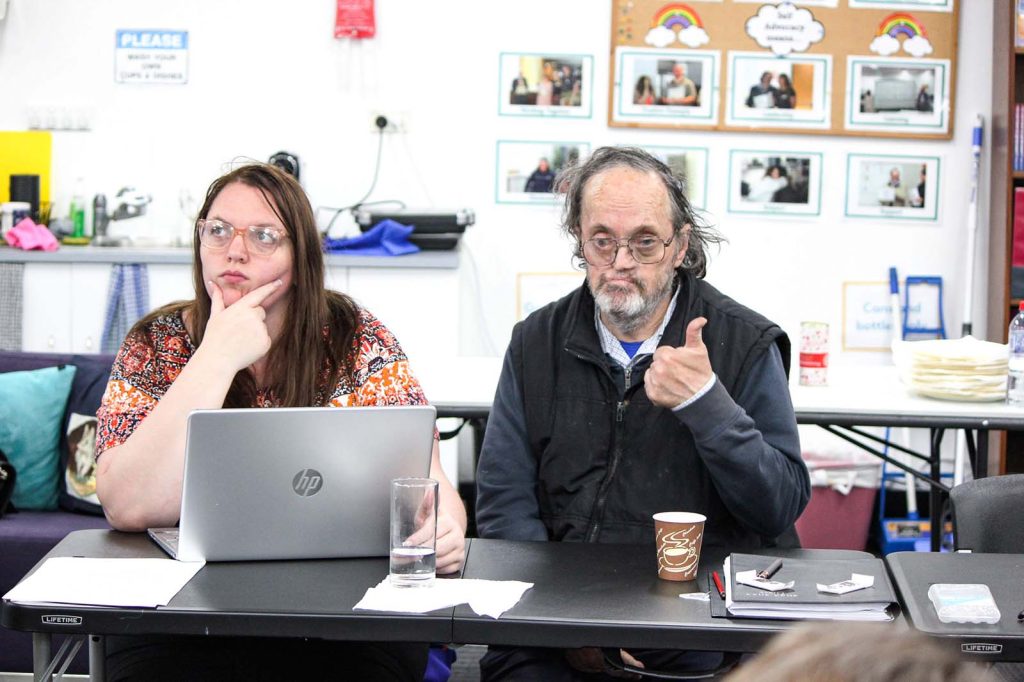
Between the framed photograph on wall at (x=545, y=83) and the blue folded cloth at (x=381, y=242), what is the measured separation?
76 centimetres

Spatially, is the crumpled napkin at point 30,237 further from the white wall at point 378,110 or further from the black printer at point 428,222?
the black printer at point 428,222

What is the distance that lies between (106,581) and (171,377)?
1.73 ft

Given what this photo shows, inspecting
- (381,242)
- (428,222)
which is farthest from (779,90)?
(381,242)

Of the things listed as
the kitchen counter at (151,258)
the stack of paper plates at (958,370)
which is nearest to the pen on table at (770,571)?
the stack of paper plates at (958,370)

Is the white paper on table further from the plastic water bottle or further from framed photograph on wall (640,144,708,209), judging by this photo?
framed photograph on wall (640,144,708,209)

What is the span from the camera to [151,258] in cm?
451

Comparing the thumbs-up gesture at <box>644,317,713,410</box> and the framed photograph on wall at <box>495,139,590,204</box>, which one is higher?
the framed photograph on wall at <box>495,139,590,204</box>

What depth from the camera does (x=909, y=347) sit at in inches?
133

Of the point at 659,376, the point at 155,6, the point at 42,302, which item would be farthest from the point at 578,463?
the point at 155,6

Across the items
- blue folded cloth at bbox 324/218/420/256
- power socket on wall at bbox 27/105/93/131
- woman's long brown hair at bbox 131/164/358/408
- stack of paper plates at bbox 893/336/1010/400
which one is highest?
power socket on wall at bbox 27/105/93/131

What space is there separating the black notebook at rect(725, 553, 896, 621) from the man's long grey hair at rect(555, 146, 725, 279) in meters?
0.79

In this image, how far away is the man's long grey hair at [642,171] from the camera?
2377 millimetres

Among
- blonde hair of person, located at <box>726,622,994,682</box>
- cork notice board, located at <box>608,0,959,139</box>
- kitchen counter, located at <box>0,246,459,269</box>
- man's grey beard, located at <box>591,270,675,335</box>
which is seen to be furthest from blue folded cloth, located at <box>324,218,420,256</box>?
blonde hair of person, located at <box>726,622,994,682</box>

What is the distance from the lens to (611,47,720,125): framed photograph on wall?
492cm
